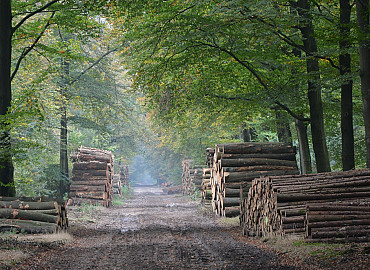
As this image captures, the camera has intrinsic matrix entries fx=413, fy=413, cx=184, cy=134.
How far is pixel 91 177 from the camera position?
2439 cm

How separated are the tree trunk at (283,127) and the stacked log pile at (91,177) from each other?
414 inches

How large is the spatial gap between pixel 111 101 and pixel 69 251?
16.4m

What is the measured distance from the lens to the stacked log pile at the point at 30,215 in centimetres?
1105

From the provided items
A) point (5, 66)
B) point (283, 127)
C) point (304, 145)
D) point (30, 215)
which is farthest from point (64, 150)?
point (304, 145)

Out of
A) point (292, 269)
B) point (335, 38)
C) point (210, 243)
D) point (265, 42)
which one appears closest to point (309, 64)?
point (265, 42)

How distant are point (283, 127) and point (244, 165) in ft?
12.2

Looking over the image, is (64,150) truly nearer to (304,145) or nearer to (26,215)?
(26,215)

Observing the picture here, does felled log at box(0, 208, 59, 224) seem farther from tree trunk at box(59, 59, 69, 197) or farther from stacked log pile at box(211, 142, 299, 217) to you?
tree trunk at box(59, 59, 69, 197)

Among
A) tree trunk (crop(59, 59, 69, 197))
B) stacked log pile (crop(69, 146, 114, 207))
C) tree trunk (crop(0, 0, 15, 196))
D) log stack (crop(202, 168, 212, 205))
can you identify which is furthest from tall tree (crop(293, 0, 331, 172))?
stacked log pile (crop(69, 146, 114, 207))

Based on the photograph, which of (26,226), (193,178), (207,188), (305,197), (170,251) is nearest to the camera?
(170,251)

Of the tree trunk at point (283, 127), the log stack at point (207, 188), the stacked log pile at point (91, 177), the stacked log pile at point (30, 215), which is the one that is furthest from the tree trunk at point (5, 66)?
the log stack at point (207, 188)

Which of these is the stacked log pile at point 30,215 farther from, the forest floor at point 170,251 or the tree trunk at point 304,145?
the tree trunk at point 304,145

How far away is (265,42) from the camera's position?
1422 cm

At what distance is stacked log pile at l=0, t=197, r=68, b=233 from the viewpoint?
11055mm
